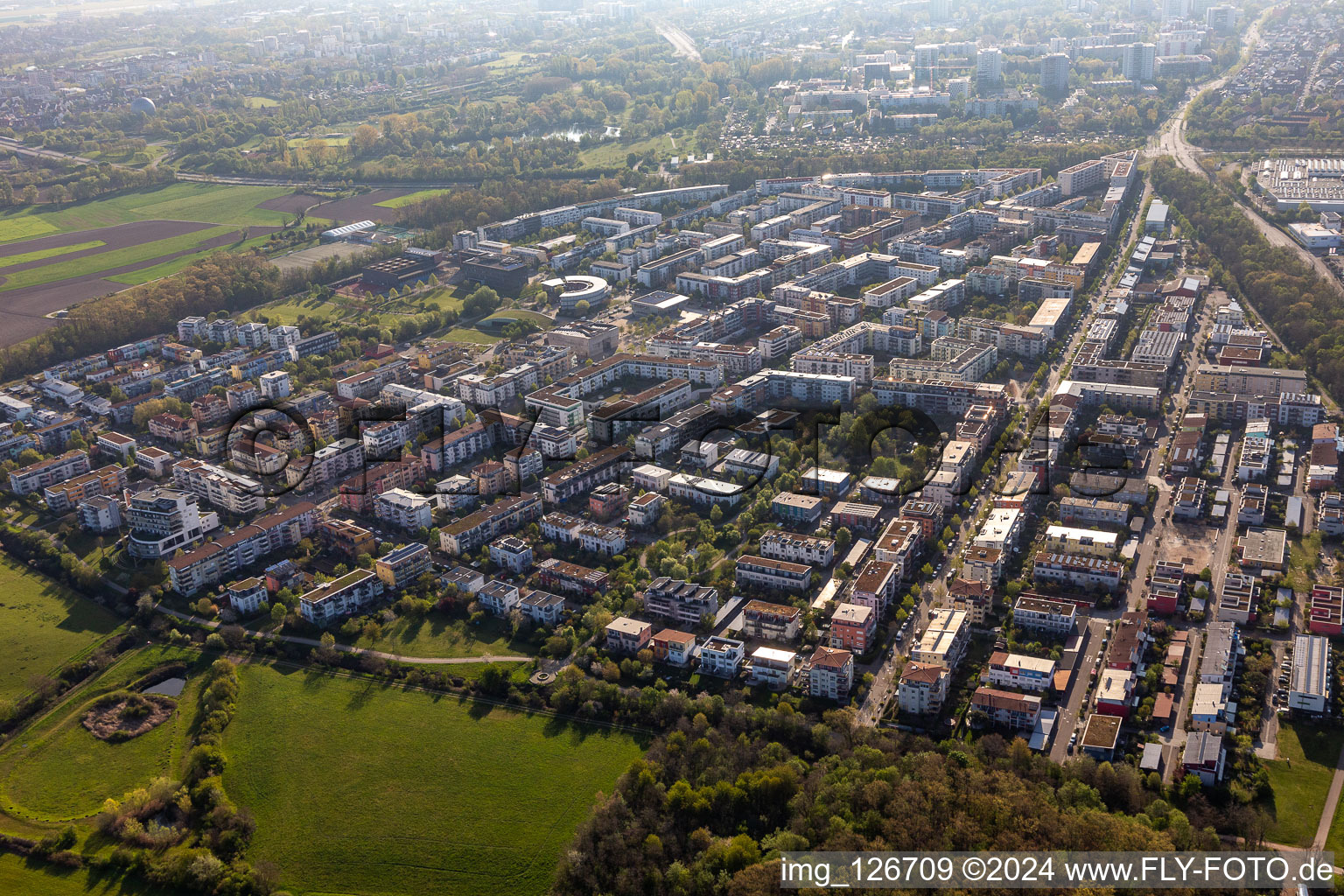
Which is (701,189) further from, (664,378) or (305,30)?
(305,30)

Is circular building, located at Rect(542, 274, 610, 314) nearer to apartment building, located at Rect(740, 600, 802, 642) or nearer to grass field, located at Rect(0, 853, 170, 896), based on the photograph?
apartment building, located at Rect(740, 600, 802, 642)

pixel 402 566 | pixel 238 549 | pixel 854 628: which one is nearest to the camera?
pixel 854 628

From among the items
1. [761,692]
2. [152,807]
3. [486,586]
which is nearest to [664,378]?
[486,586]

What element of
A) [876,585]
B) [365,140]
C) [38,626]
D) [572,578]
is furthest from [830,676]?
[365,140]

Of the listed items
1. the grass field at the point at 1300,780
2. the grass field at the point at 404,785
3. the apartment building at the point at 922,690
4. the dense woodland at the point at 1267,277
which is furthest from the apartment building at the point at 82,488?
the dense woodland at the point at 1267,277

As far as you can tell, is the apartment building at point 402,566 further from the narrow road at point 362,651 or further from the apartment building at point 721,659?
the apartment building at point 721,659

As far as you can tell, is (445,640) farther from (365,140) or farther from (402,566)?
(365,140)
